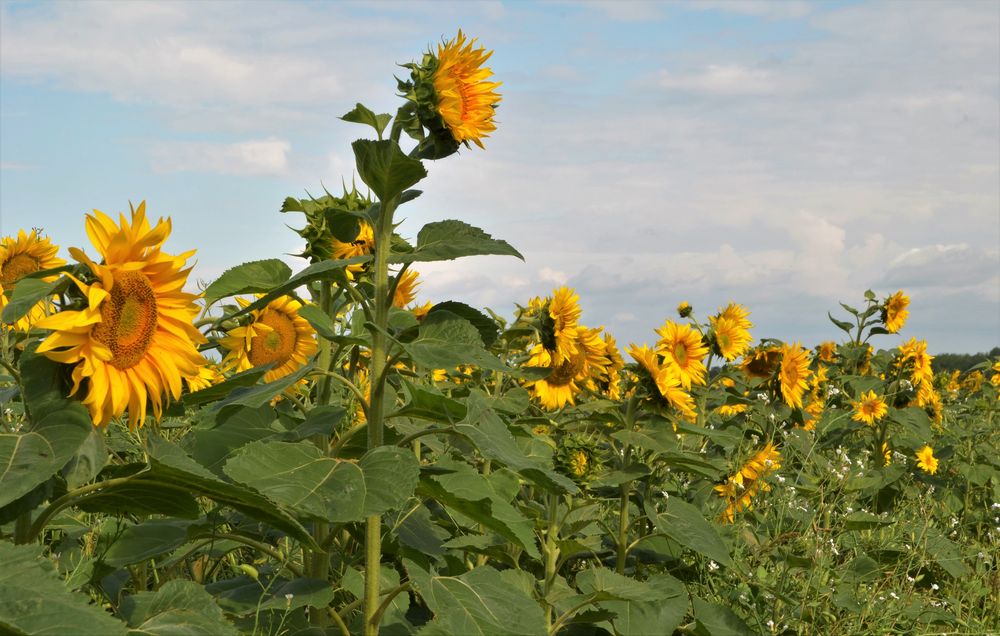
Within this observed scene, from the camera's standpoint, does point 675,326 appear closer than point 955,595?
Yes

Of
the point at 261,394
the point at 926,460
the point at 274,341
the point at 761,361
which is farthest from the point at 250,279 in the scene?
the point at 926,460

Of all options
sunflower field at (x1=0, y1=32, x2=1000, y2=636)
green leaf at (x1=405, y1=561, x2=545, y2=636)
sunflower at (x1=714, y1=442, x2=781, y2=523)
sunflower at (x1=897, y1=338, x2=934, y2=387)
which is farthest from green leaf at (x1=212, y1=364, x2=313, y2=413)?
sunflower at (x1=897, y1=338, x2=934, y2=387)

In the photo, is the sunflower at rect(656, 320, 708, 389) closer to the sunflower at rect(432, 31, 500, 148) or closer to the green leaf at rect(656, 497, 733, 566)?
the green leaf at rect(656, 497, 733, 566)

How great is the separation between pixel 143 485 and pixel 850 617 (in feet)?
8.60

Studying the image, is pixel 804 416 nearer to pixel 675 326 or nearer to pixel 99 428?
pixel 675 326

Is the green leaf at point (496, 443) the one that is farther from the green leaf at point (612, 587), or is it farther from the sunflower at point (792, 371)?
the sunflower at point (792, 371)

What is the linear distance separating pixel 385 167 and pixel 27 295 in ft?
2.44

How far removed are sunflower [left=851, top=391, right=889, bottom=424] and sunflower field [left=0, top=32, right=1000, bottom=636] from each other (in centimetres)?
126

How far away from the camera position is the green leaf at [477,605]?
203 cm

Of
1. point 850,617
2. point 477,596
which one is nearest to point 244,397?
point 477,596

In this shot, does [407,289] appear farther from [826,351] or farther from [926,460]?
[826,351]

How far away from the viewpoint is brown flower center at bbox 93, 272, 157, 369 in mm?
1683

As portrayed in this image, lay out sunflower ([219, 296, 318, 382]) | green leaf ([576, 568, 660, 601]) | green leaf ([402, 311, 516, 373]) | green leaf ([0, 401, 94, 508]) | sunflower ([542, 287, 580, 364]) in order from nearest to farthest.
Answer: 1. green leaf ([0, 401, 94, 508])
2. green leaf ([402, 311, 516, 373])
3. green leaf ([576, 568, 660, 601])
4. sunflower ([219, 296, 318, 382])
5. sunflower ([542, 287, 580, 364])

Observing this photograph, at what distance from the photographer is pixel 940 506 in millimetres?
5840
